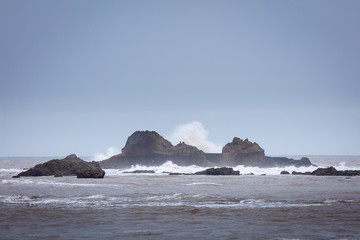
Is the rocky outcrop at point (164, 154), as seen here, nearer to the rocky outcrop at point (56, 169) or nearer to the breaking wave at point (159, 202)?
the rocky outcrop at point (56, 169)

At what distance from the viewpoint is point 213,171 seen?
268 feet

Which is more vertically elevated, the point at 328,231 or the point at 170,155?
the point at 170,155

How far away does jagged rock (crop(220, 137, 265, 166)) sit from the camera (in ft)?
358

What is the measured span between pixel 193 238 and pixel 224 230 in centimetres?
238

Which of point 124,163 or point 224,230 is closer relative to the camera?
point 224,230

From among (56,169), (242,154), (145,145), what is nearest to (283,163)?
(242,154)

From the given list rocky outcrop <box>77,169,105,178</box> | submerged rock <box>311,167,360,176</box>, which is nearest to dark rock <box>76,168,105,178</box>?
rocky outcrop <box>77,169,105,178</box>

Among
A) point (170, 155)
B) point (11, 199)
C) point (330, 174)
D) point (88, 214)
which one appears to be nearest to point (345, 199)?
point (88, 214)

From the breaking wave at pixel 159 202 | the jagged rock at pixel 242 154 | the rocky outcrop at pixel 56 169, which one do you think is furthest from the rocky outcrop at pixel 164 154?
the breaking wave at pixel 159 202

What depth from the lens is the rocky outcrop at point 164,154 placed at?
113 metres

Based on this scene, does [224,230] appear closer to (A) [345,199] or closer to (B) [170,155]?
(A) [345,199]

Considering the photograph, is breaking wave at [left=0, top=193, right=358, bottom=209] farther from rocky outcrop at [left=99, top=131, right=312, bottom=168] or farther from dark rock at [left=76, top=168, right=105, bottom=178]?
rocky outcrop at [left=99, top=131, right=312, bottom=168]

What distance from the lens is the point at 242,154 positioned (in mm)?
109875

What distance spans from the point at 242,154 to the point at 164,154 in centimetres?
2139
